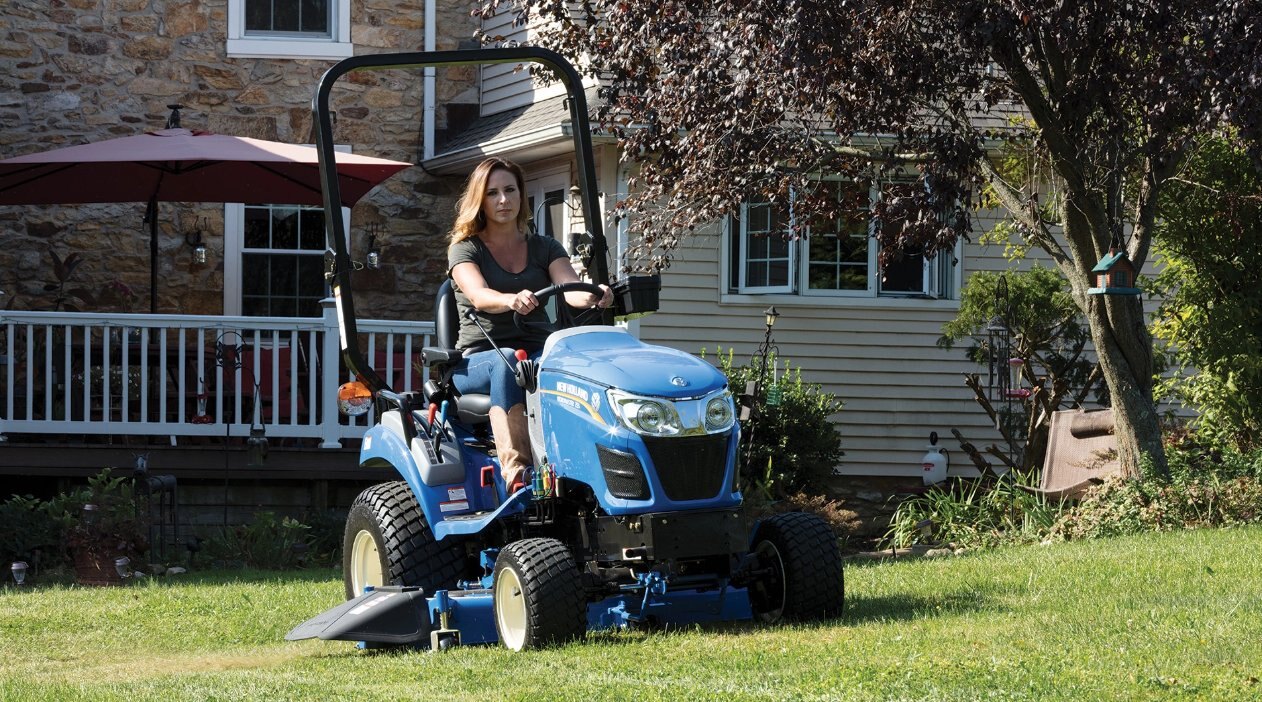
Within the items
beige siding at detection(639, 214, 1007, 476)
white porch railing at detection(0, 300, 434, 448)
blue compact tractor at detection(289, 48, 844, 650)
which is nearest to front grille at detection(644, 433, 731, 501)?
blue compact tractor at detection(289, 48, 844, 650)

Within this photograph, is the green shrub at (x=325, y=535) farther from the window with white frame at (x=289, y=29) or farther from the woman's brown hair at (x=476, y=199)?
the window with white frame at (x=289, y=29)

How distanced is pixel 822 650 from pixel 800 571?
67cm

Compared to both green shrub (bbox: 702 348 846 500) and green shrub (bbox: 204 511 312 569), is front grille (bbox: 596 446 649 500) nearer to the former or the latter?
green shrub (bbox: 204 511 312 569)

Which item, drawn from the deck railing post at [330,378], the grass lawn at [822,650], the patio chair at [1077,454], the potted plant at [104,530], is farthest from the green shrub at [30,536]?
the patio chair at [1077,454]

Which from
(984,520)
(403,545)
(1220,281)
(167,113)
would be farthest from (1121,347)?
(167,113)

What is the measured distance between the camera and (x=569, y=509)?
6.01 meters

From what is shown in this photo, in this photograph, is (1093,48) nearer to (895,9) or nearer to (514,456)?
(895,9)

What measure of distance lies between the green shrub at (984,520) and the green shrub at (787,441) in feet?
2.70

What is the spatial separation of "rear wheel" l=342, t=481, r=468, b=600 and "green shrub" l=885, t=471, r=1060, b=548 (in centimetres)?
477

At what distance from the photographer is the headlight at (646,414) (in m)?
5.58

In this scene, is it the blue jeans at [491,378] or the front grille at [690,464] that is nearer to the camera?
the front grille at [690,464]

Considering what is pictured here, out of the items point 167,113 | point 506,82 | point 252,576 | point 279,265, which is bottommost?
point 252,576

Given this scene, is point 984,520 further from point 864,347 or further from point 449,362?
point 449,362

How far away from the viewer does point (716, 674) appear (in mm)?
5008
